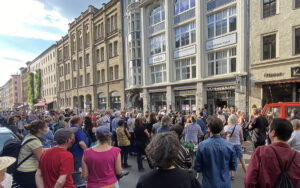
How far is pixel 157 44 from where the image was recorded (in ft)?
67.1

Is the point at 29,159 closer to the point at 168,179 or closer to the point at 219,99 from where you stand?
the point at 168,179

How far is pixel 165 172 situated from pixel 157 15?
2099 centimetres

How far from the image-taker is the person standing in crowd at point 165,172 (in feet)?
5.00

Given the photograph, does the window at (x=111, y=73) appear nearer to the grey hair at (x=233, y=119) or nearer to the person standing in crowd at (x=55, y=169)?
the grey hair at (x=233, y=119)

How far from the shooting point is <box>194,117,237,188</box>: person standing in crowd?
2.57 m

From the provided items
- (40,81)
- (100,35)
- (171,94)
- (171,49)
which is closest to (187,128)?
(171,94)

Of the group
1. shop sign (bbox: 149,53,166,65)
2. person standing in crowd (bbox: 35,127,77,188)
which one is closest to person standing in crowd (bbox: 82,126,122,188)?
person standing in crowd (bbox: 35,127,77,188)

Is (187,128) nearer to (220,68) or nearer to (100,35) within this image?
(220,68)

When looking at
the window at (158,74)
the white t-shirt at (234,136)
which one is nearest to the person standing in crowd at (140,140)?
the white t-shirt at (234,136)

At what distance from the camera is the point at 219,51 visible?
1571 cm

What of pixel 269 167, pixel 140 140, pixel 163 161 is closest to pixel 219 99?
pixel 140 140

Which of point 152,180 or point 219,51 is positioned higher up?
point 219,51

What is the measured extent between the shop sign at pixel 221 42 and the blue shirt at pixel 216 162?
45.5 ft

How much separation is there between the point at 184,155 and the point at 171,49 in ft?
57.2
